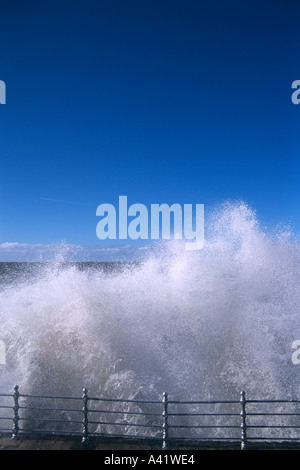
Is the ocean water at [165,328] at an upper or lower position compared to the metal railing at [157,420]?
upper

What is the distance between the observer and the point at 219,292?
41.0 feet

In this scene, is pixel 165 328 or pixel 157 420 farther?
pixel 165 328

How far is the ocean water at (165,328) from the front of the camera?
8969mm

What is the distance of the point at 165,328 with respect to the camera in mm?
10875

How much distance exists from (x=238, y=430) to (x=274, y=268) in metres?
7.90

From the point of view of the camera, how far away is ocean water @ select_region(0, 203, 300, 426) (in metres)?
8.97

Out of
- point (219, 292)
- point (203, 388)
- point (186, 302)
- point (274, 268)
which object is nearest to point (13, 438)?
point (203, 388)

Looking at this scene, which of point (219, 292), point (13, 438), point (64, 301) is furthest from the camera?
point (219, 292)

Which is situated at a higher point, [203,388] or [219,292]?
[219,292]

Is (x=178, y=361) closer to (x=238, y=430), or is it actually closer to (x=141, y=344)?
(x=141, y=344)

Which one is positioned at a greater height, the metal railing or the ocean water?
the ocean water
